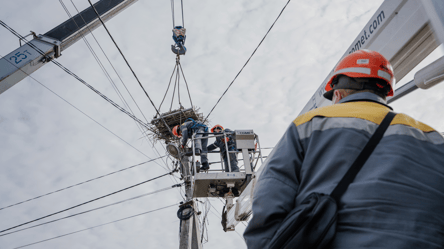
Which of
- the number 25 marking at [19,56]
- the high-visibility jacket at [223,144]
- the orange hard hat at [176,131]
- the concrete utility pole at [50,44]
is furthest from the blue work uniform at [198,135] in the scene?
the number 25 marking at [19,56]

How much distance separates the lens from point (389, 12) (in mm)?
2582

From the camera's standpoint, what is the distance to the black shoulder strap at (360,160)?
1.12 metres

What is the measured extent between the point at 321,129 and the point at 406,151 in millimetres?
319

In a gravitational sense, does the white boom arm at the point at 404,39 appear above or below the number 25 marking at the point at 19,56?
below

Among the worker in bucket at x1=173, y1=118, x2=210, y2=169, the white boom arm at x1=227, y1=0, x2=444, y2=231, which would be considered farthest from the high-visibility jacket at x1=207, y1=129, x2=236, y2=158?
the white boom arm at x1=227, y1=0, x2=444, y2=231

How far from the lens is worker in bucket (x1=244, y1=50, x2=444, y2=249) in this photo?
104cm

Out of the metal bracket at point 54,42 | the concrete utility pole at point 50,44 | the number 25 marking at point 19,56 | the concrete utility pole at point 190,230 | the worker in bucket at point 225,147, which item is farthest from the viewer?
the concrete utility pole at point 190,230

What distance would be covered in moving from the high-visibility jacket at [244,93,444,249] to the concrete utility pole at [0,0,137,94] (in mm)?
6273

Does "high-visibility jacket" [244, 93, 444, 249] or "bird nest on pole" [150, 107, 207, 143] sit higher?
"bird nest on pole" [150, 107, 207, 143]

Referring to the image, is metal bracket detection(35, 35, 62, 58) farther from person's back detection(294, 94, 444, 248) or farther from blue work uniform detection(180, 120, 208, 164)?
person's back detection(294, 94, 444, 248)

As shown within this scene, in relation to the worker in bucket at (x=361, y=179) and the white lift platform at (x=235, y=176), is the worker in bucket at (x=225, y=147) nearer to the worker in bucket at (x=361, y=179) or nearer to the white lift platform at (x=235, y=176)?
the white lift platform at (x=235, y=176)

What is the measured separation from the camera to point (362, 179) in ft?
3.70

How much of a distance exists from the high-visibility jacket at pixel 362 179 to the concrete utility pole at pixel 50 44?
627 centimetres

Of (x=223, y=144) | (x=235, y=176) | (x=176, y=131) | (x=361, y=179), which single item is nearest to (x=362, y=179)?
(x=361, y=179)
